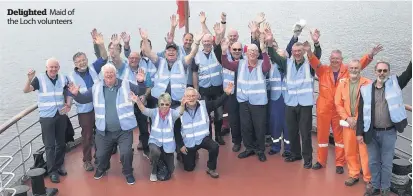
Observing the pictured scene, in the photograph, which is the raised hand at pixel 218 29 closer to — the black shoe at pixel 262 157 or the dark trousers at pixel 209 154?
the dark trousers at pixel 209 154

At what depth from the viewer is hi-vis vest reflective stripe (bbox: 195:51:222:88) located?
5582 mm

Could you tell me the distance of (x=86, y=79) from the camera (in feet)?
16.5

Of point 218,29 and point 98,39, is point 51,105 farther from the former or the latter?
point 218,29

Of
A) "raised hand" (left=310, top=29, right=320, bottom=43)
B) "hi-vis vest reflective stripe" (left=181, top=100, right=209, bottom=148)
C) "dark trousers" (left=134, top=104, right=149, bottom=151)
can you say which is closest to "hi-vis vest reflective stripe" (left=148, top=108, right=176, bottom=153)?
"hi-vis vest reflective stripe" (left=181, top=100, right=209, bottom=148)

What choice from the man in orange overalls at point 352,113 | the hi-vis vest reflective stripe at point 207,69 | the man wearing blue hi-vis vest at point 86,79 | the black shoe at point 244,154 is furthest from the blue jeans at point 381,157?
the man wearing blue hi-vis vest at point 86,79

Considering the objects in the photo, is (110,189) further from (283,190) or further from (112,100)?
(283,190)

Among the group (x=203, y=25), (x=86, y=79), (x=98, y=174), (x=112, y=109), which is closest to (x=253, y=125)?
(x=203, y=25)

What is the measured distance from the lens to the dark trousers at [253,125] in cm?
539

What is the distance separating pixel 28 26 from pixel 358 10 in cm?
2746

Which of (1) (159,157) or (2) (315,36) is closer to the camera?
(2) (315,36)

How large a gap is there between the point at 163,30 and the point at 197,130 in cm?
2337

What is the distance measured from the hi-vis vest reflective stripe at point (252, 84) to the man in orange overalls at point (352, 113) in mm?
884

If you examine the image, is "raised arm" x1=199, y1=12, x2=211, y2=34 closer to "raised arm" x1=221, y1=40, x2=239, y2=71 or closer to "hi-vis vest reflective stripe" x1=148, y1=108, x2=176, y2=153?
"raised arm" x1=221, y1=40, x2=239, y2=71

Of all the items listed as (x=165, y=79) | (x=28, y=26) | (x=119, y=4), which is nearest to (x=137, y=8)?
(x=119, y=4)
